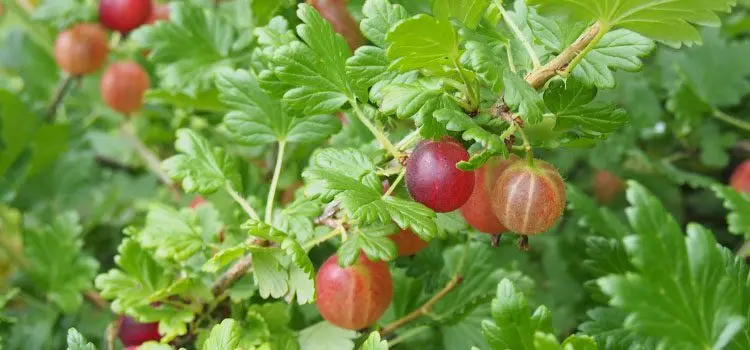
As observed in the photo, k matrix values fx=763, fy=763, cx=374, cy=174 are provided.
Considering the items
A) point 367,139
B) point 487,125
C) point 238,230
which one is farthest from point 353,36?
point 487,125

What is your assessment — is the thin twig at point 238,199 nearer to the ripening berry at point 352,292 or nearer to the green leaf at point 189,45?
the ripening berry at point 352,292

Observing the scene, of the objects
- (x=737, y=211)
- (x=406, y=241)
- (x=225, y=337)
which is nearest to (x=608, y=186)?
(x=737, y=211)

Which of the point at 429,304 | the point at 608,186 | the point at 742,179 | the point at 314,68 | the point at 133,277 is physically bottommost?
the point at 608,186

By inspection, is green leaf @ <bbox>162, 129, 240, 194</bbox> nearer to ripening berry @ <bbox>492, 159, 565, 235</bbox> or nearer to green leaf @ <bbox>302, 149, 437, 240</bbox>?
green leaf @ <bbox>302, 149, 437, 240</bbox>

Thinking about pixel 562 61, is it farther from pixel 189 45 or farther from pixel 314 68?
pixel 189 45

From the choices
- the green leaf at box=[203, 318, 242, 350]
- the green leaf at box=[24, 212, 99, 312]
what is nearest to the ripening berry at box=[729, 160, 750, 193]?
the green leaf at box=[203, 318, 242, 350]

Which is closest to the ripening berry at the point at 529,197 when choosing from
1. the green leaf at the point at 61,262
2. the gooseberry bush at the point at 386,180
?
the gooseberry bush at the point at 386,180

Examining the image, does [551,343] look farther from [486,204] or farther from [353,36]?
[353,36]
